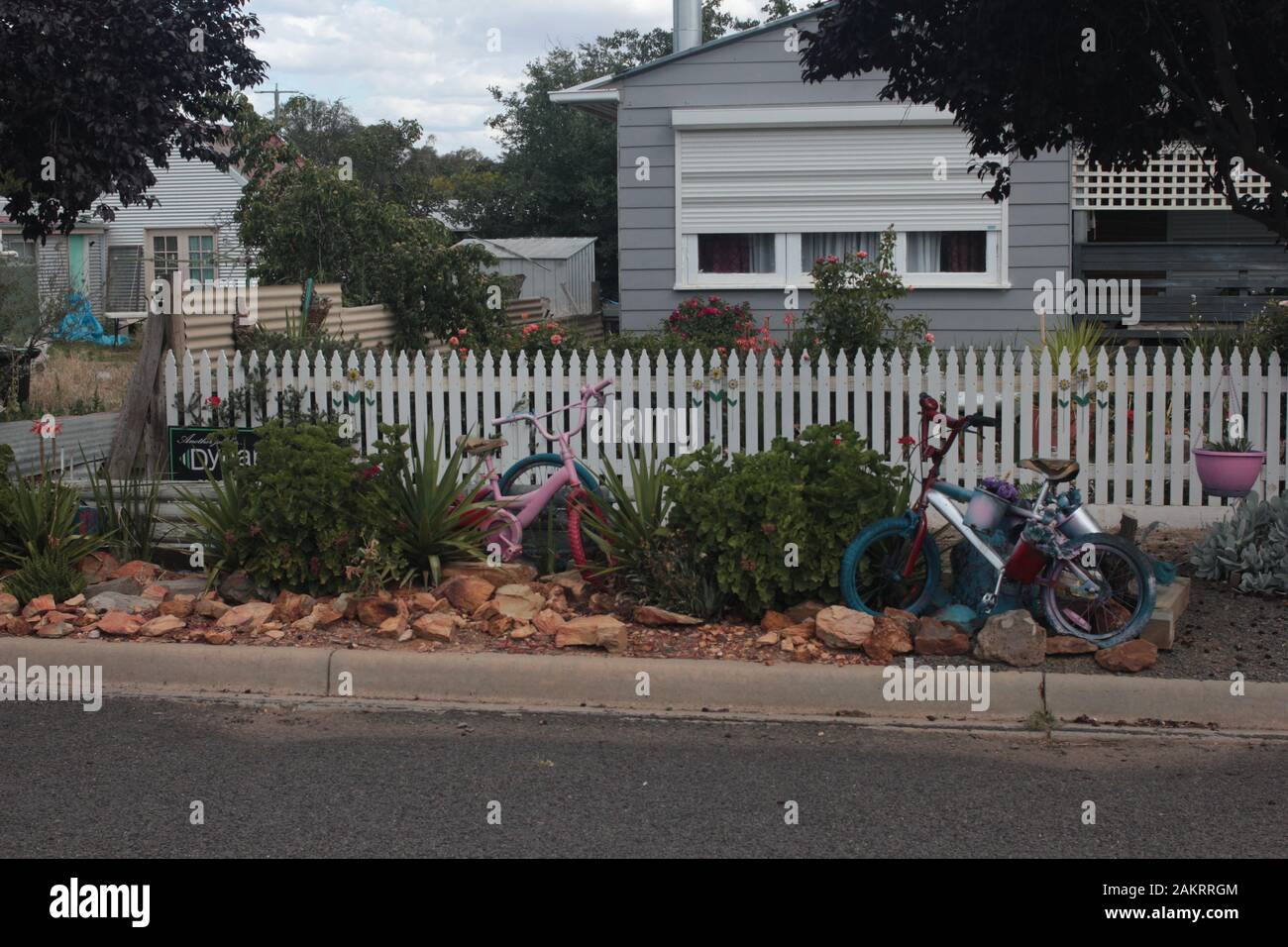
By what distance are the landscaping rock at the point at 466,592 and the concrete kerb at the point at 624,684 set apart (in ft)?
2.23

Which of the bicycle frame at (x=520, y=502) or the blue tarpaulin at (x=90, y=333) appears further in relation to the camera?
the blue tarpaulin at (x=90, y=333)

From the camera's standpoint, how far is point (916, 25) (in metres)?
8.31

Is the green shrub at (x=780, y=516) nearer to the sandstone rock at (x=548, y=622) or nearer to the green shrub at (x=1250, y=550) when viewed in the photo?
the sandstone rock at (x=548, y=622)

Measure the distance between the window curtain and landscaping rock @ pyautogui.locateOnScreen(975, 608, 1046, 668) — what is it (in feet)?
31.3

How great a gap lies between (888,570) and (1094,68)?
114 inches

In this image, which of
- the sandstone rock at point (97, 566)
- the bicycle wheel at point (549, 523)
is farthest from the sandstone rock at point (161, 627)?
the bicycle wheel at point (549, 523)

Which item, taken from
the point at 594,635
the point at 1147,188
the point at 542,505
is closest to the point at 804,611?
the point at 594,635

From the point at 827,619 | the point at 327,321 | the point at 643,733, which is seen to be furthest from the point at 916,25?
the point at 327,321

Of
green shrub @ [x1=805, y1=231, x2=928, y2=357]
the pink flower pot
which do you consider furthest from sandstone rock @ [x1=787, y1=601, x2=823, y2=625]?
green shrub @ [x1=805, y1=231, x2=928, y2=357]

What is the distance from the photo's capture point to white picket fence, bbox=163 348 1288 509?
33.7ft

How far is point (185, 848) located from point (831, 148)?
12283 mm

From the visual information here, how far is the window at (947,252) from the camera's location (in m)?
15.5

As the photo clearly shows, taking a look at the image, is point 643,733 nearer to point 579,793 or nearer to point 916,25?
point 579,793

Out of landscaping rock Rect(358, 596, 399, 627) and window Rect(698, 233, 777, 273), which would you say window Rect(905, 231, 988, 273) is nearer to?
window Rect(698, 233, 777, 273)
